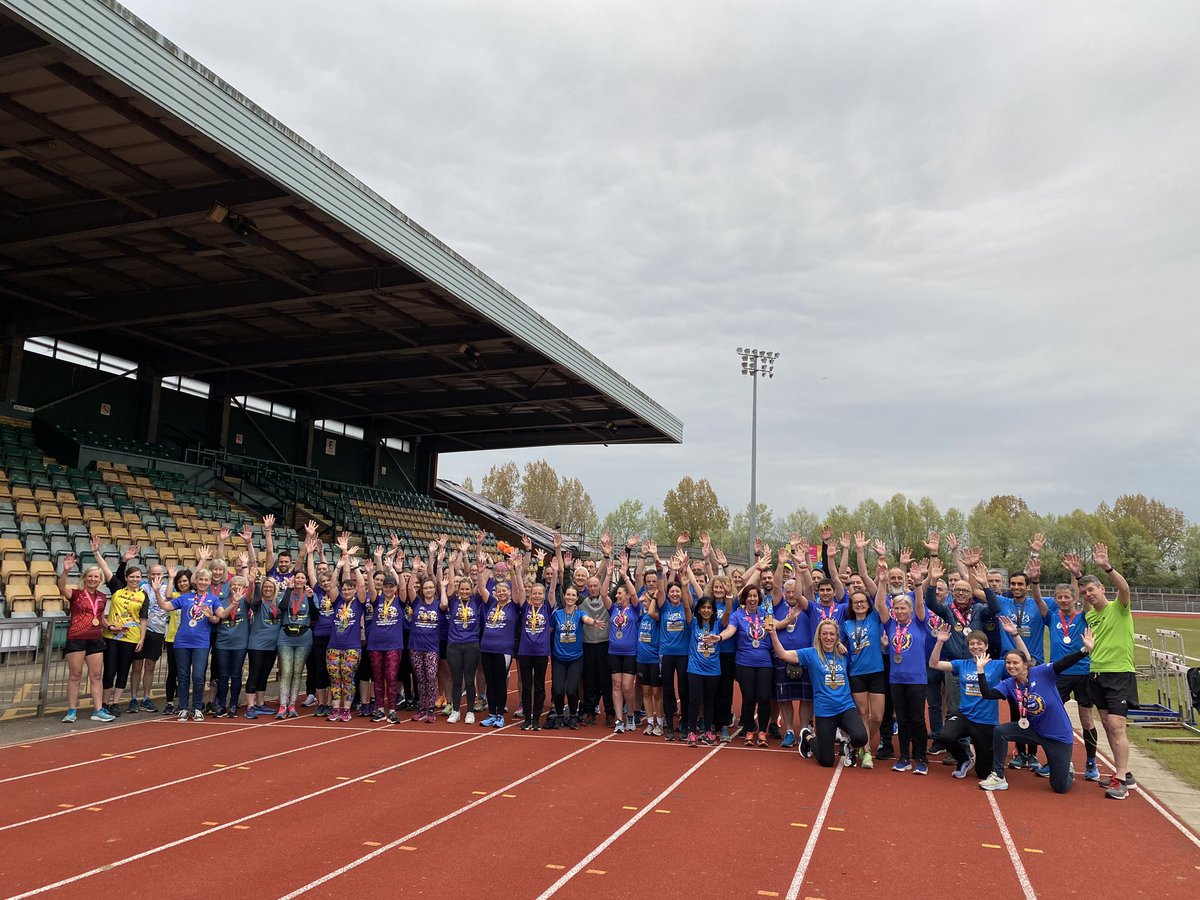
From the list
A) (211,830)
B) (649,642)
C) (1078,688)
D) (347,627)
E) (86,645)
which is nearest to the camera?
(211,830)

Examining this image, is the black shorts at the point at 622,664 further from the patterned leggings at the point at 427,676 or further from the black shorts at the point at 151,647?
the black shorts at the point at 151,647

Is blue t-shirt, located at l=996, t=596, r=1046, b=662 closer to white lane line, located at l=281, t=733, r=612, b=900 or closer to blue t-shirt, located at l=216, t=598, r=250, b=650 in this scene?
white lane line, located at l=281, t=733, r=612, b=900

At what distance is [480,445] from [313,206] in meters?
24.9

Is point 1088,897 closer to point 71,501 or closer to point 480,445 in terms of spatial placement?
point 71,501

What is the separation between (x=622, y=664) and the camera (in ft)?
31.8

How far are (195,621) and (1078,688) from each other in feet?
32.4

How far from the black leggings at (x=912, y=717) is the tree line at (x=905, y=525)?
49.5 m

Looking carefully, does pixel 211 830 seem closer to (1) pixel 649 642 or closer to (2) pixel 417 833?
(2) pixel 417 833

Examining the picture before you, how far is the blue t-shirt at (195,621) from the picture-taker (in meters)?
10.0

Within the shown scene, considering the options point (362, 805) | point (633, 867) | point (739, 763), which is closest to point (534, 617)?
point (739, 763)

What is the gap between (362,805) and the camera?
21.1 ft

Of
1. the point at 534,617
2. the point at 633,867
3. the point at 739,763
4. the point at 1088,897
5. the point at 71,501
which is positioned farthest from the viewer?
the point at 71,501

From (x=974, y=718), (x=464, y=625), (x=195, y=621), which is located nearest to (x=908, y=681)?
(x=974, y=718)

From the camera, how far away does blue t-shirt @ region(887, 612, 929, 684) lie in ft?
26.0
